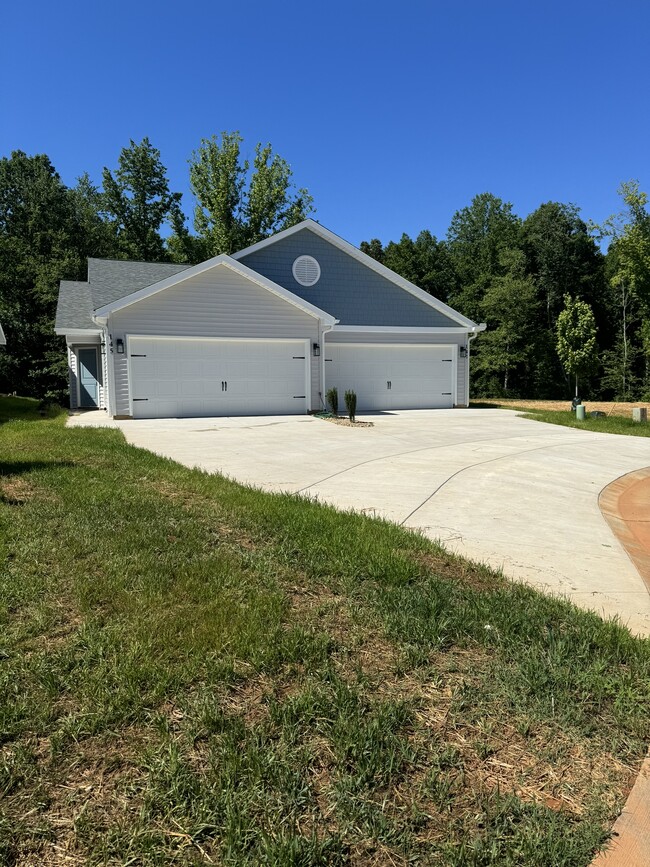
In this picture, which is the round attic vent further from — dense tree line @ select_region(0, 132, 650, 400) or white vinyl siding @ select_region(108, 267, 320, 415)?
dense tree line @ select_region(0, 132, 650, 400)

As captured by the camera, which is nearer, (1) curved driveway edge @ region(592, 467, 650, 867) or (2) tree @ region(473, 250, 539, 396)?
(1) curved driveway edge @ region(592, 467, 650, 867)

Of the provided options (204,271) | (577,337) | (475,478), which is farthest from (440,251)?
(475,478)

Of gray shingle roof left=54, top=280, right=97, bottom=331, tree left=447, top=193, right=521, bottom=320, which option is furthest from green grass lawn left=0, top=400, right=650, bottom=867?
tree left=447, top=193, right=521, bottom=320

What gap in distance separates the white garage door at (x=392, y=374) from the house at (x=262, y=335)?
4 cm

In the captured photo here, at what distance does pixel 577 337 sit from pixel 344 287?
1279 cm

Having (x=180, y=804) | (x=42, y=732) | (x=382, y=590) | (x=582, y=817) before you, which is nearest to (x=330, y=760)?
(x=180, y=804)

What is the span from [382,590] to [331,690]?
98 centimetres

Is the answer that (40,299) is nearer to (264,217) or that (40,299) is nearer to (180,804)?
(264,217)

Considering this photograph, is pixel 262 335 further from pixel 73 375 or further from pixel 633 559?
pixel 633 559

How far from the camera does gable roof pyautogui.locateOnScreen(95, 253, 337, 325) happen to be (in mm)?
14149

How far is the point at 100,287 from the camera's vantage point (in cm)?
1733

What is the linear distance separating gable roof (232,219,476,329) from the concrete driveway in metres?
7.35

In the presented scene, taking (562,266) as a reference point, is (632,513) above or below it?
below

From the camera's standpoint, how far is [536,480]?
6.56 m
